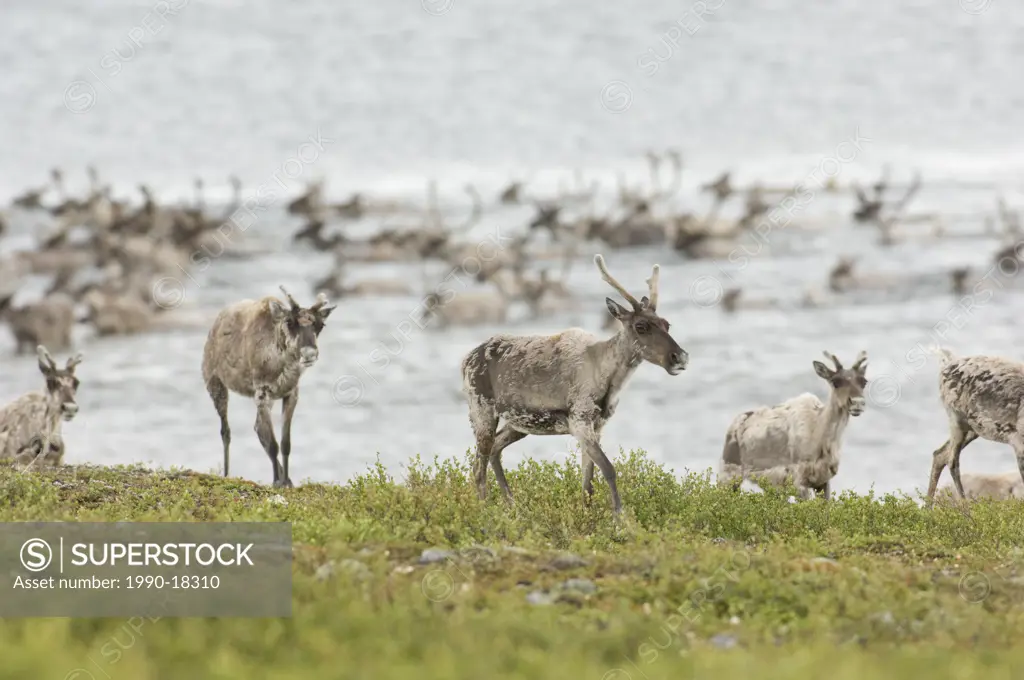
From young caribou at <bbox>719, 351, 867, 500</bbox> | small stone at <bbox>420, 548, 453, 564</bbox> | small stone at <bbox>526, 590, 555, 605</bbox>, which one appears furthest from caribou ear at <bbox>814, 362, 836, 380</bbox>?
small stone at <bbox>526, 590, 555, 605</bbox>

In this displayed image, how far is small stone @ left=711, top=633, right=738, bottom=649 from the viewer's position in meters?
9.78

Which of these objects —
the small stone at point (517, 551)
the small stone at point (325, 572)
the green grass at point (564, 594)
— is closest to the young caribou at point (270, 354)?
the green grass at point (564, 594)

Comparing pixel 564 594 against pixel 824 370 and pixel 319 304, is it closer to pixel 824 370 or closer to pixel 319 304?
pixel 319 304

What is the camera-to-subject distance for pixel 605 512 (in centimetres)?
1492

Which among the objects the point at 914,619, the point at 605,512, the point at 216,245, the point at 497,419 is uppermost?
the point at 216,245

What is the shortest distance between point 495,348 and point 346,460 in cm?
1049

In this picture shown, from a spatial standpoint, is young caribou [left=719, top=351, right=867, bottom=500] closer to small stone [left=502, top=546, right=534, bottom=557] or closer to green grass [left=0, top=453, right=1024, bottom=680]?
green grass [left=0, top=453, right=1024, bottom=680]

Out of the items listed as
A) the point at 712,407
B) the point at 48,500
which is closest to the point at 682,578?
the point at 48,500

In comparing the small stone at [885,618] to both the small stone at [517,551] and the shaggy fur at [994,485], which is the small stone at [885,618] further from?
the shaggy fur at [994,485]

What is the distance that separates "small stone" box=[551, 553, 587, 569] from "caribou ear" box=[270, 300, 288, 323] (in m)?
6.78

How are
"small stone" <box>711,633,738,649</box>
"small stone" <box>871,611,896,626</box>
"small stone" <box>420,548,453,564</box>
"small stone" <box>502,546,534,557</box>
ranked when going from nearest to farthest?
"small stone" <box>711,633,738,649</box> < "small stone" <box>871,611,896,626</box> < "small stone" <box>420,548,453,564</box> < "small stone" <box>502,546,534,557</box>

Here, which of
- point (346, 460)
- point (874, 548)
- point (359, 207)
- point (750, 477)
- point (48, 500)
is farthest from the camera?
point (359, 207)

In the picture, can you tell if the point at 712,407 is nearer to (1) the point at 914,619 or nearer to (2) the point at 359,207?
(1) the point at 914,619

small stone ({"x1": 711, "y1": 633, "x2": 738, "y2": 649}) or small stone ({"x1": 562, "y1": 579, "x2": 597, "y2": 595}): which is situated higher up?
small stone ({"x1": 562, "y1": 579, "x2": 597, "y2": 595})
